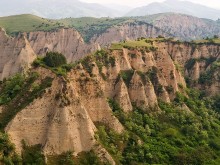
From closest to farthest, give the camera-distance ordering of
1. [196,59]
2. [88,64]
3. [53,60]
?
1. [53,60]
2. [88,64]
3. [196,59]

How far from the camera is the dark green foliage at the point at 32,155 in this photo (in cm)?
4562

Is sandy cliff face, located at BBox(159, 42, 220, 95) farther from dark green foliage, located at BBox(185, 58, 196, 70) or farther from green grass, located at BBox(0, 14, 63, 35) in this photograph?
green grass, located at BBox(0, 14, 63, 35)

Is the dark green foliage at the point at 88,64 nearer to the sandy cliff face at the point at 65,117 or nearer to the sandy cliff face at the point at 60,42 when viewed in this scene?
the sandy cliff face at the point at 65,117

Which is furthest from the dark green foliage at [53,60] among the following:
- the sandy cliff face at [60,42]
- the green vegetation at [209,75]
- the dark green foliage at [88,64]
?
the sandy cliff face at [60,42]

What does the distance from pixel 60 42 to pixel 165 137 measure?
308 feet

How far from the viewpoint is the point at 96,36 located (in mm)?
192000

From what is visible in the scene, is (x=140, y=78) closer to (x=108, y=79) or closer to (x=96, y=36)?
(x=108, y=79)

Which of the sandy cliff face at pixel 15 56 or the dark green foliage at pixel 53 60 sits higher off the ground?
the dark green foliage at pixel 53 60

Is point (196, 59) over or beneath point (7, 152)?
over

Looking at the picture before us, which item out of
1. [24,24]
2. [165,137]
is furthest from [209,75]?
[24,24]

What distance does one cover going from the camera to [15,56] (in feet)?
337

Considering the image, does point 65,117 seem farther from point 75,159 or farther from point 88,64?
point 88,64

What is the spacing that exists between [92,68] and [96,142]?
1517 cm

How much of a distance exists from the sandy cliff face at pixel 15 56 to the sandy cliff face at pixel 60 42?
112 feet
